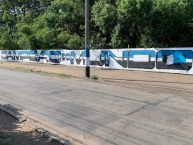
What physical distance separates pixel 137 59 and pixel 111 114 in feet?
38.6

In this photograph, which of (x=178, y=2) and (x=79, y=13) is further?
(x=79, y=13)

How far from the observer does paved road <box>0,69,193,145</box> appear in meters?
4.54

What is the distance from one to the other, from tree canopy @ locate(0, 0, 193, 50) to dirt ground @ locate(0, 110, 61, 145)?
14.5 m

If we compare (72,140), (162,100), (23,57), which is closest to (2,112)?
(72,140)

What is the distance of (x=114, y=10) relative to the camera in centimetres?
1927

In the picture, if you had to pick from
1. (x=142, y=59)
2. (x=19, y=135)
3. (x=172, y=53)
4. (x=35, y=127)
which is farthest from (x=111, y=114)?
(x=142, y=59)

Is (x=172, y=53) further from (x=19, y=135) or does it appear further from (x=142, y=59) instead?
(x=19, y=135)

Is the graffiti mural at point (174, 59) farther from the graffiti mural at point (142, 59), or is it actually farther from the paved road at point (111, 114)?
the paved road at point (111, 114)

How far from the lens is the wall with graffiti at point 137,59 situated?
48.3 feet

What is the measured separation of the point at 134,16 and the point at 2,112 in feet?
48.0

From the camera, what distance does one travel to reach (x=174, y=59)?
15.1 m

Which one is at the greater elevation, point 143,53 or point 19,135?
point 143,53

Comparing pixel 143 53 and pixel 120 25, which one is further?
pixel 120 25

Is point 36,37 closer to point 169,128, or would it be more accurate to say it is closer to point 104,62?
point 104,62
